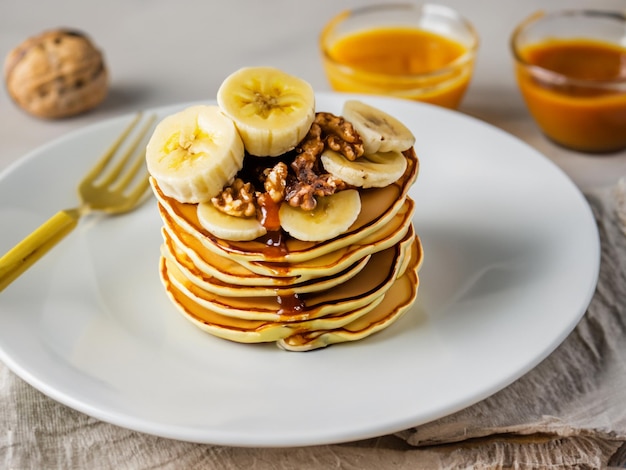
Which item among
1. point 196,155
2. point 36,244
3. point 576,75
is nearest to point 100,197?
point 36,244

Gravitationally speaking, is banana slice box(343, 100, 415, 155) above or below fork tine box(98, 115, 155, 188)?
above

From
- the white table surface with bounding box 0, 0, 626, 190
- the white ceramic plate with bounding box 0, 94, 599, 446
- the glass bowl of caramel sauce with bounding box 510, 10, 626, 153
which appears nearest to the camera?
the white ceramic plate with bounding box 0, 94, 599, 446

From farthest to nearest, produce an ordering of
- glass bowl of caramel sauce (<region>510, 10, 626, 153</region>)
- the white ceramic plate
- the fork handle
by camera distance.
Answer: glass bowl of caramel sauce (<region>510, 10, 626, 153</region>)
the fork handle
the white ceramic plate

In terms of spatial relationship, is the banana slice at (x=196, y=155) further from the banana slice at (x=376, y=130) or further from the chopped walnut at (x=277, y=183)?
the banana slice at (x=376, y=130)

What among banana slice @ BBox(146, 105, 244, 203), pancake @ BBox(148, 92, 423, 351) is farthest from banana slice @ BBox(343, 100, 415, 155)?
banana slice @ BBox(146, 105, 244, 203)

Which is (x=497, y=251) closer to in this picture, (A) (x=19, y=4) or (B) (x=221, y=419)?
(B) (x=221, y=419)

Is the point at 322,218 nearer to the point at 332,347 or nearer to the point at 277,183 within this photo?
the point at 277,183

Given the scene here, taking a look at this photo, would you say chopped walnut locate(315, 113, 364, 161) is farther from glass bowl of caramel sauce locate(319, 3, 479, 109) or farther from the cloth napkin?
glass bowl of caramel sauce locate(319, 3, 479, 109)
